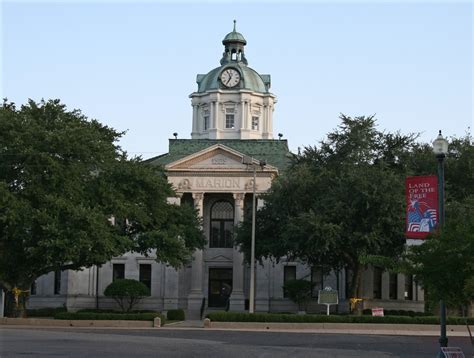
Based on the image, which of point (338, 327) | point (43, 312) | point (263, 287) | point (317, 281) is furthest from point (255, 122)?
point (338, 327)

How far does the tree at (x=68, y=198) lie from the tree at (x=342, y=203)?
277 inches

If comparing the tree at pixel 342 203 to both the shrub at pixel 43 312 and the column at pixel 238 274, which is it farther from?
the shrub at pixel 43 312

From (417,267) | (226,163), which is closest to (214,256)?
(226,163)

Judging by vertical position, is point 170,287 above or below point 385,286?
below

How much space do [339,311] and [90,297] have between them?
1920cm

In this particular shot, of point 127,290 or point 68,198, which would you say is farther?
point 127,290

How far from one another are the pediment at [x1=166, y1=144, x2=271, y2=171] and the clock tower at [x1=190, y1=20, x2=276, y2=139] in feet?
45.1

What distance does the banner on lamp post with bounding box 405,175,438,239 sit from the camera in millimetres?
24875

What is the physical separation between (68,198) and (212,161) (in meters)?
22.2

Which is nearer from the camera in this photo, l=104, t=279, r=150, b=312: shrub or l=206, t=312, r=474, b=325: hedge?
l=206, t=312, r=474, b=325: hedge

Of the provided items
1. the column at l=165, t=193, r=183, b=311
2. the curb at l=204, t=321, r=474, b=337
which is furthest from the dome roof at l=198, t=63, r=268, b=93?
the curb at l=204, t=321, r=474, b=337

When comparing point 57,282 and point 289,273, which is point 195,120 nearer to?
point 289,273

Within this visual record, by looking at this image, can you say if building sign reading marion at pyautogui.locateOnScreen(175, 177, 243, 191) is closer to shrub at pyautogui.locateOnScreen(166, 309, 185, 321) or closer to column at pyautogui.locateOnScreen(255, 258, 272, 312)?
column at pyautogui.locateOnScreen(255, 258, 272, 312)

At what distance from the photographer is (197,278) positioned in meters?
69.2
